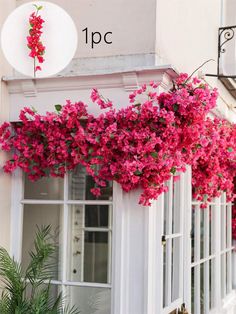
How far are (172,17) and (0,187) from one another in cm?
232

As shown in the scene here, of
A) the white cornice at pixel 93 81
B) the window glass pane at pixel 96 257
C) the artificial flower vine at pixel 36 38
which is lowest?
the window glass pane at pixel 96 257

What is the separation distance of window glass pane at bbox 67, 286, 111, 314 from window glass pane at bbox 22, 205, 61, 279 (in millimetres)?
505

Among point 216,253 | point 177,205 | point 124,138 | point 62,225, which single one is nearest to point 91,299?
point 62,225

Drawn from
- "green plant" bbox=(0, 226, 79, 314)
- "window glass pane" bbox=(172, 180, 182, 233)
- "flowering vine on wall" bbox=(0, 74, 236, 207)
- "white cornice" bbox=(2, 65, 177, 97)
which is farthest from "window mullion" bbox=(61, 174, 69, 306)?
"window glass pane" bbox=(172, 180, 182, 233)

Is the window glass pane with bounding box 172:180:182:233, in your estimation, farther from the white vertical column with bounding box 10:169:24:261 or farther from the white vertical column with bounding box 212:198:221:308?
the white vertical column with bounding box 212:198:221:308

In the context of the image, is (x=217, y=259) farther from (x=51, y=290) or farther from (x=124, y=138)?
(x=124, y=138)

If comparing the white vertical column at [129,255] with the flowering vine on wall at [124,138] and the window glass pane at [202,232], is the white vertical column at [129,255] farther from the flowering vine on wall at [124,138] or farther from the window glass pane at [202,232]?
the window glass pane at [202,232]

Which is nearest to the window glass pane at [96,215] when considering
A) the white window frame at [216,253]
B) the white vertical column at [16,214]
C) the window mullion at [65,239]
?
the window mullion at [65,239]

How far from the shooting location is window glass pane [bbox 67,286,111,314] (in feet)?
15.6

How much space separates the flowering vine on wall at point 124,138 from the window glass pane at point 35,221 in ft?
1.15

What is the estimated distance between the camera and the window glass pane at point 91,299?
4.75 m

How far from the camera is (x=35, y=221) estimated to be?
5.11 meters

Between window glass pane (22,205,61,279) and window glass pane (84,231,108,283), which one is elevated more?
→ window glass pane (22,205,61,279)

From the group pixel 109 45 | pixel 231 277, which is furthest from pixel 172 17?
pixel 231 277
